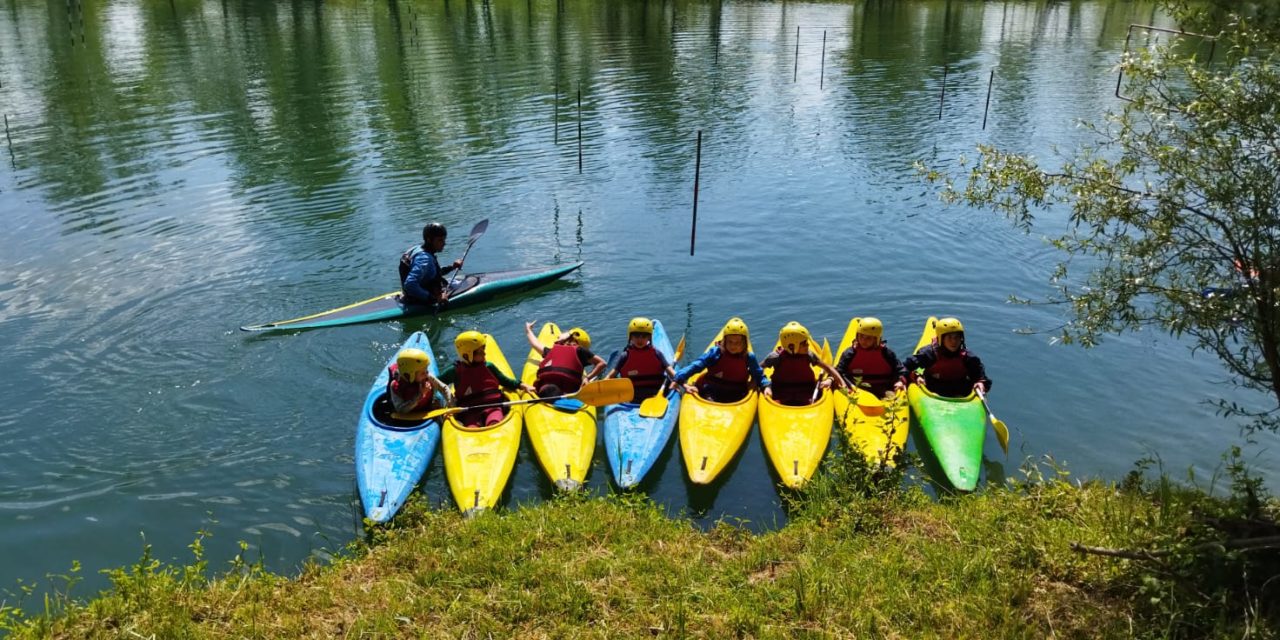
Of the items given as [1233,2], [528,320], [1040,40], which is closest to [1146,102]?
[1233,2]

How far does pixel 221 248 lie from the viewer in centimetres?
1574

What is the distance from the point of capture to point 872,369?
1027 centimetres

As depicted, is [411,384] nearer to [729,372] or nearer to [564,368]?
[564,368]

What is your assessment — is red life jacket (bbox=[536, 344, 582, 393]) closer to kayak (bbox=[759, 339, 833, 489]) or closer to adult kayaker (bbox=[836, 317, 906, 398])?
kayak (bbox=[759, 339, 833, 489])

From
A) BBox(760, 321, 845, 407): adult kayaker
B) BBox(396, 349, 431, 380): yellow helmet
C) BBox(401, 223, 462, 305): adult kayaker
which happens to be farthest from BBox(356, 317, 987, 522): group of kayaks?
BBox(401, 223, 462, 305): adult kayaker

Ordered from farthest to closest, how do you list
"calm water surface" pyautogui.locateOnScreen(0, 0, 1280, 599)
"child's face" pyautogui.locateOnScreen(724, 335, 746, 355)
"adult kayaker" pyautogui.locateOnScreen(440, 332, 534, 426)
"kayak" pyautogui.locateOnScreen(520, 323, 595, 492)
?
"child's face" pyautogui.locateOnScreen(724, 335, 746, 355), "adult kayaker" pyautogui.locateOnScreen(440, 332, 534, 426), "calm water surface" pyautogui.locateOnScreen(0, 0, 1280, 599), "kayak" pyautogui.locateOnScreen(520, 323, 595, 492)

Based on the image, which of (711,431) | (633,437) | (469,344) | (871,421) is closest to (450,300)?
(469,344)

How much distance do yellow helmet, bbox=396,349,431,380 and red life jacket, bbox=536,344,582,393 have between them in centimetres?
150

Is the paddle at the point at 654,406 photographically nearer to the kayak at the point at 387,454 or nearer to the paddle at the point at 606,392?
the paddle at the point at 606,392

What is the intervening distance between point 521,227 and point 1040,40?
35.7m

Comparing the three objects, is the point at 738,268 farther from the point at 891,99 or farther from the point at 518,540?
the point at 891,99

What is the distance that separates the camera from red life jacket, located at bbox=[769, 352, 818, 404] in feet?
32.9

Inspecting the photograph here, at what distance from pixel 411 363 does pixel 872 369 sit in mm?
5325

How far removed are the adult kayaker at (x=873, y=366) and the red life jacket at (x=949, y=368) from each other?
38 cm
